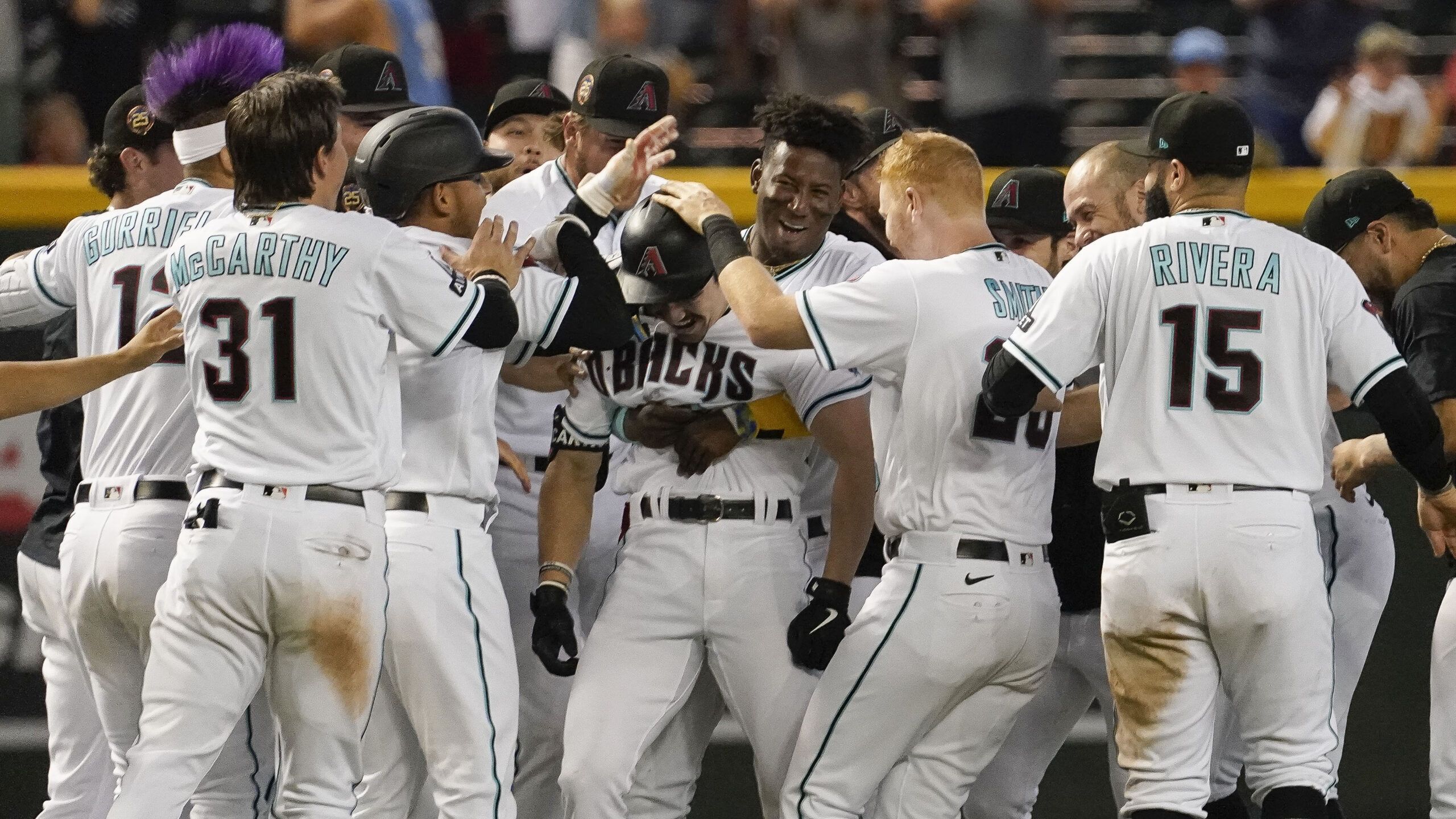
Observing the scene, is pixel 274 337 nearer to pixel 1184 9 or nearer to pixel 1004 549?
pixel 1004 549

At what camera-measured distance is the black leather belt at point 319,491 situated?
3.81 m

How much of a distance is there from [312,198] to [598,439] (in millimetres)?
1046

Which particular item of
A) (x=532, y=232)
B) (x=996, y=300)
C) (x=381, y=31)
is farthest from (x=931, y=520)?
(x=381, y=31)

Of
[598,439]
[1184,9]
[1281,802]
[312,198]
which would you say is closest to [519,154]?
[598,439]

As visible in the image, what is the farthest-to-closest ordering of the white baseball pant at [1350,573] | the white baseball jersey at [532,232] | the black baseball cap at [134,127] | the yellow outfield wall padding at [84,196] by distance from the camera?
1. the yellow outfield wall padding at [84,196]
2. the white baseball jersey at [532,232]
3. the white baseball pant at [1350,573]
4. the black baseball cap at [134,127]

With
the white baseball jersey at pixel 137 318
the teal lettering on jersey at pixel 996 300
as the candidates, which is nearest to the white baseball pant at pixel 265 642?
the white baseball jersey at pixel 137 318

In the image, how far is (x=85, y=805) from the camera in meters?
4.76

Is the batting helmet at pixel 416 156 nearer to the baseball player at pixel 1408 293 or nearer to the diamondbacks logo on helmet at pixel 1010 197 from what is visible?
the diamondbacks logo on helmet at pixel 1010 197

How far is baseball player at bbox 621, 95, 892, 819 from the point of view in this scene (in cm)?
448

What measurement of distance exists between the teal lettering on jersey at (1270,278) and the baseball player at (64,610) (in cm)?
285

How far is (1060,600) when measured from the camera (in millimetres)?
4824

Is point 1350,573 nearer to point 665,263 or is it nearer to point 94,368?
point 665,263

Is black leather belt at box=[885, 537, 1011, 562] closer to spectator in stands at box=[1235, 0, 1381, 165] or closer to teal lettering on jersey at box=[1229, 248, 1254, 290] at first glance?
teal lettering on jersey at box=[1229, 248, 1254, 290]

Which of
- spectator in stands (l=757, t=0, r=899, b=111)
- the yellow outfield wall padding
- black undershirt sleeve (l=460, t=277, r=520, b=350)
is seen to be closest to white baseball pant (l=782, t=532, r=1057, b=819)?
black undershirt sleeve (l=460, t=277, r=520, b=350)
